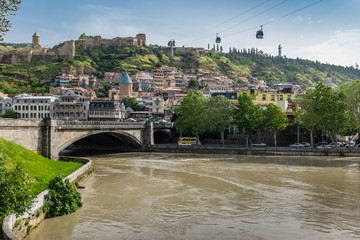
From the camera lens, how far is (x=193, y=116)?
1989 inches

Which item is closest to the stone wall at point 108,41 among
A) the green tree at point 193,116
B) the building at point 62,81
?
the building at point 62,81

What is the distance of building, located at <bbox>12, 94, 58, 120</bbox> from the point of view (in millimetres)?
70250

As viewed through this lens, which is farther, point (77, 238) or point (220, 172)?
point (220, 172)

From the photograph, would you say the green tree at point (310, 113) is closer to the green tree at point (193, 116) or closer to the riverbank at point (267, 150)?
the riverbank at point (267, 150)

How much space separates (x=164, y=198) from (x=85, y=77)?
94922mm

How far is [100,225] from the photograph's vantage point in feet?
44.4

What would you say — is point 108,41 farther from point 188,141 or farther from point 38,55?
point 188,141

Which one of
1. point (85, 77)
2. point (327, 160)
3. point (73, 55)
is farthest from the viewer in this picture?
point (73, 55)

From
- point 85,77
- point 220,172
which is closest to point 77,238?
point 220,172

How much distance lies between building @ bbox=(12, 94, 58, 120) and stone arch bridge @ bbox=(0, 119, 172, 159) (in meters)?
25.1

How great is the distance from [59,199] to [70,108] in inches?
2364

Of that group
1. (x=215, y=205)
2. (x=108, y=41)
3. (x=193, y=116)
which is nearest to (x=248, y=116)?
(x=193, y=116)

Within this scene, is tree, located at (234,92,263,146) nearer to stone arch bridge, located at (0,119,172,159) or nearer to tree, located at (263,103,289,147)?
tree, located at (263,103,289,147)

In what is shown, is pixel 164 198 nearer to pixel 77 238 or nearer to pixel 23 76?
pixel 77 238
